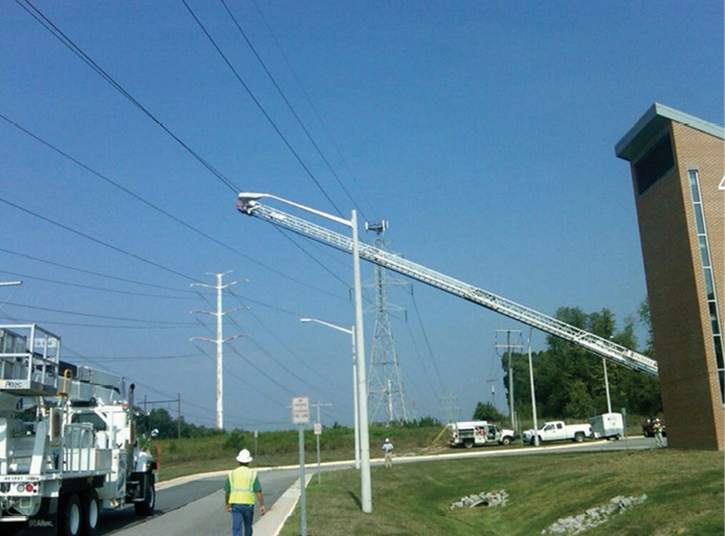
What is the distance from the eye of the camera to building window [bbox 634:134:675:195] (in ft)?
114

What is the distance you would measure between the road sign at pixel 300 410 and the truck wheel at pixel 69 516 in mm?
5539

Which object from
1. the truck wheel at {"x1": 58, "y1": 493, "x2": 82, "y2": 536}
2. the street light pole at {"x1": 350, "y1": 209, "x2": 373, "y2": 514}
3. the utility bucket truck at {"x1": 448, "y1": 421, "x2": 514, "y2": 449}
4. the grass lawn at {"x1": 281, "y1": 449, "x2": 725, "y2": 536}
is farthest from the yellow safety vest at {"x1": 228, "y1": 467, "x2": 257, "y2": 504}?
the utility bucket truck at {"x1": 448, "y1": 421, "x2": 514, "y2": 449}

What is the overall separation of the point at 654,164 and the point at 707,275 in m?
6.04

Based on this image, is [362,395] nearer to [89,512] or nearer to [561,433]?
[89,512]

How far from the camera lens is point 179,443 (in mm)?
79750

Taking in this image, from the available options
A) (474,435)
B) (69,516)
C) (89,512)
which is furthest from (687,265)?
(474,435)

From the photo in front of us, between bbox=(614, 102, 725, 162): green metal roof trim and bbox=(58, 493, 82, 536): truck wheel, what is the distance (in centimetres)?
2652

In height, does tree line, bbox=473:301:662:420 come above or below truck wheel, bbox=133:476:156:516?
above

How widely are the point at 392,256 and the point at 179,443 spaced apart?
35.5 meters

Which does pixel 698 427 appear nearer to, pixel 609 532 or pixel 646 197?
pixel 646 197

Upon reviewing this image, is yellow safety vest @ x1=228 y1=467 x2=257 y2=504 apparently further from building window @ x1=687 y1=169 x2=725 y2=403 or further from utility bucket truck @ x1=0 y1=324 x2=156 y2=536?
building window @ x1=687 y1=169 x2=725 y2=403

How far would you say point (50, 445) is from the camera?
1773cm

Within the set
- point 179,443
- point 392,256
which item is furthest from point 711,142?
point 179,443

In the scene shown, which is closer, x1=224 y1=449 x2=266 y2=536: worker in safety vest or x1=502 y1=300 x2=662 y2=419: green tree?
x1=224 y1=449 x2=266 y2=536: worker in safety vest
